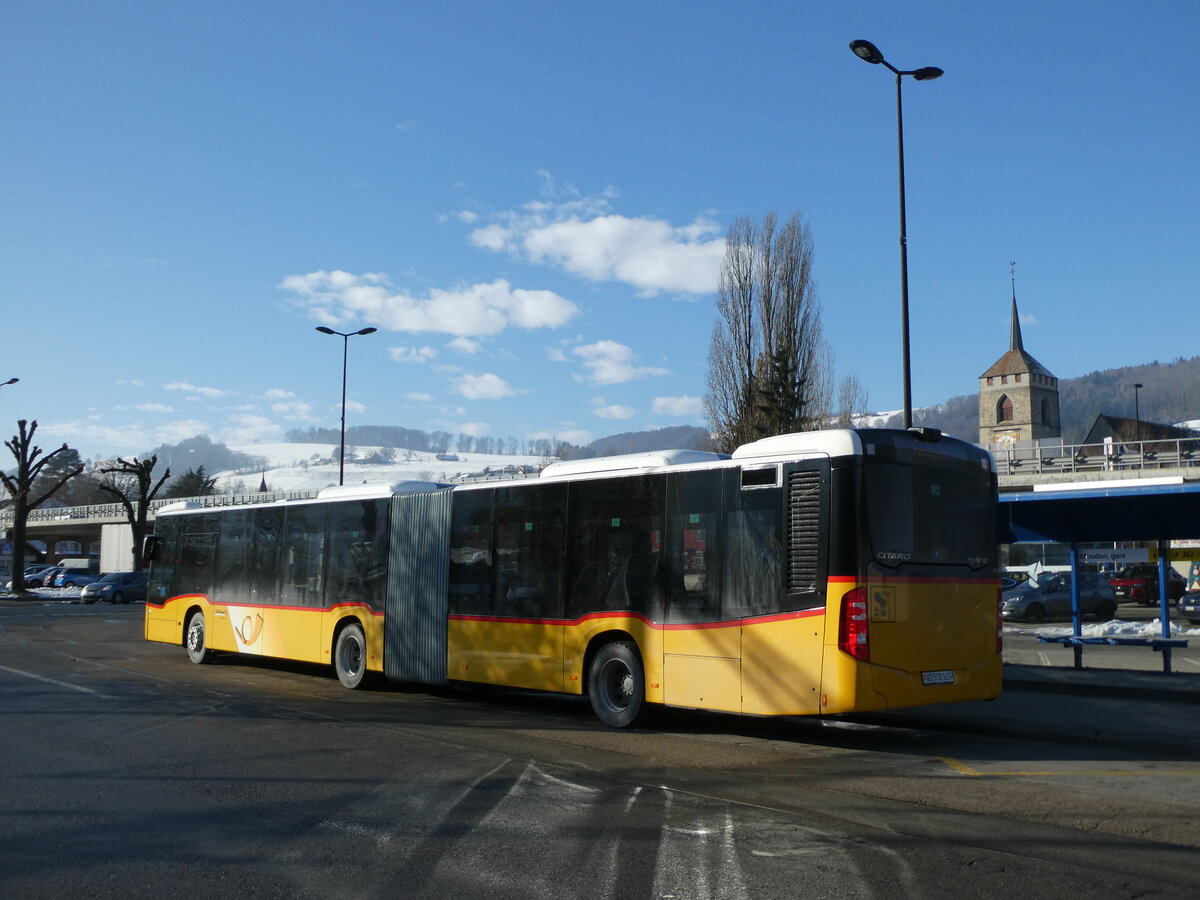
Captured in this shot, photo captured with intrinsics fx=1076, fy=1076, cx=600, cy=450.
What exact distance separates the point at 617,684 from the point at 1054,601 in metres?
25.9

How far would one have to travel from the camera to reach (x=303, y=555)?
55.7ft

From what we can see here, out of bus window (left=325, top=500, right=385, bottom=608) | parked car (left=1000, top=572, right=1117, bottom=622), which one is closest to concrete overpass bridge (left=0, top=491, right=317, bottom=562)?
parked car (left=1000, top=572, right=1117, bottom=622)

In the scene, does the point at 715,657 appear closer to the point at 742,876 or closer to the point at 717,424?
the point at 742,876

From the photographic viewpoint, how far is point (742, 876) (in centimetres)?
580

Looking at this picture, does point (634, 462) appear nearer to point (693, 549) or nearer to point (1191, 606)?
point (693, 549)

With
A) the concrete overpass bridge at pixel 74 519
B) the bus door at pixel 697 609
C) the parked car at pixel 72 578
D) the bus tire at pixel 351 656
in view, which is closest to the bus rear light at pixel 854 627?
the bus door at pixel 697 609

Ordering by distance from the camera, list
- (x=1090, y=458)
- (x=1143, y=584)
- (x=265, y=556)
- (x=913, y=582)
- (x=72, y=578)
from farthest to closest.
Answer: (x=72, y=578)
(x=1090, y=458)
(x=1143, y=584)
(x=265, y=556)
(x=913, y=582)

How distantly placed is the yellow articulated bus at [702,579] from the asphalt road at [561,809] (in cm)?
74

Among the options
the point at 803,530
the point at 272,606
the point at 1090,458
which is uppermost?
the point at 1090,458

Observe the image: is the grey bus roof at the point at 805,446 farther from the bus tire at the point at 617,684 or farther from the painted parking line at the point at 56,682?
the painted parking line at the point at 56,682

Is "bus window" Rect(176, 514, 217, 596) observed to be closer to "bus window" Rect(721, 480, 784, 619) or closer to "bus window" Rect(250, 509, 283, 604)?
"bus window" Rect(250, 509, 283, 604)

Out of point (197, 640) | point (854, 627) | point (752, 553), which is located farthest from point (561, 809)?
point (197, 640)

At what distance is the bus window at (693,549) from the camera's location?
35.9 ft

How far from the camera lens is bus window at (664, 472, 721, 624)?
431 inches
